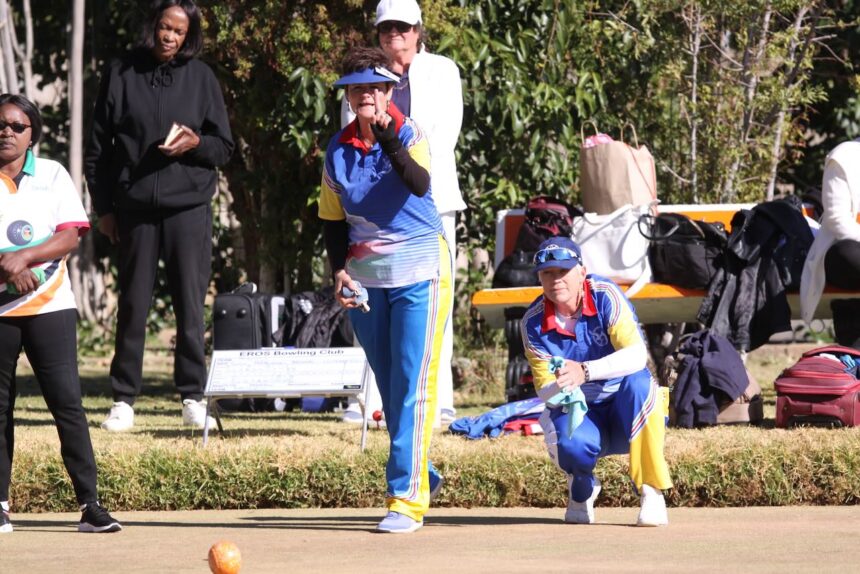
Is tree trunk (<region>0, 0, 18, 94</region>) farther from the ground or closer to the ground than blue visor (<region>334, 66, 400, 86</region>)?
closer to the ground

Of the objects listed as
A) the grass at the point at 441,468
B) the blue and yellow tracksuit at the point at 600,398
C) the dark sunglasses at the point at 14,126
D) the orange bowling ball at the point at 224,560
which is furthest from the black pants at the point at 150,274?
the orange bowling ball at the point at 224,560

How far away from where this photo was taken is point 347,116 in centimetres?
771

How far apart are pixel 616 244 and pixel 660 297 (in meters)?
0.45

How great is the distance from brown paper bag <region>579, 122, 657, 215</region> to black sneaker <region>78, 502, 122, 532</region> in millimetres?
4178

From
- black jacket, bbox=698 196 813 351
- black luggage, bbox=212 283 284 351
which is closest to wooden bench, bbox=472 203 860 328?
black jacket, bbox=698 196 813 351

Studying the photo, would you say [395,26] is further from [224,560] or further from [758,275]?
[224,560]

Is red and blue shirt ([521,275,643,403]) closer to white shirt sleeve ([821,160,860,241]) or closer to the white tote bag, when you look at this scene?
white shirt sleeve ([821,160,860,241])

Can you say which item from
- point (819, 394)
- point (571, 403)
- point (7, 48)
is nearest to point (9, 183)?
point (571, 403)

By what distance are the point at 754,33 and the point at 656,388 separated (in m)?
4.76

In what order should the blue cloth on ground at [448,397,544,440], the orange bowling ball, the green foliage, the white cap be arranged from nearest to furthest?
1. the orange bowling ball
2. the white cap
3. the blue cloth on ground at [448,397,544,440]
4. the green foliage

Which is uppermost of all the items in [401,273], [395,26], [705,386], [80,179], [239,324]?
[395,26]

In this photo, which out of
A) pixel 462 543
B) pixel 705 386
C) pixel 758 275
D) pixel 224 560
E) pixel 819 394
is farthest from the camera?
pixel 758 275

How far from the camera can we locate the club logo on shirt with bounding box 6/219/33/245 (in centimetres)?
618

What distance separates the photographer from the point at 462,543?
19.1 feet
